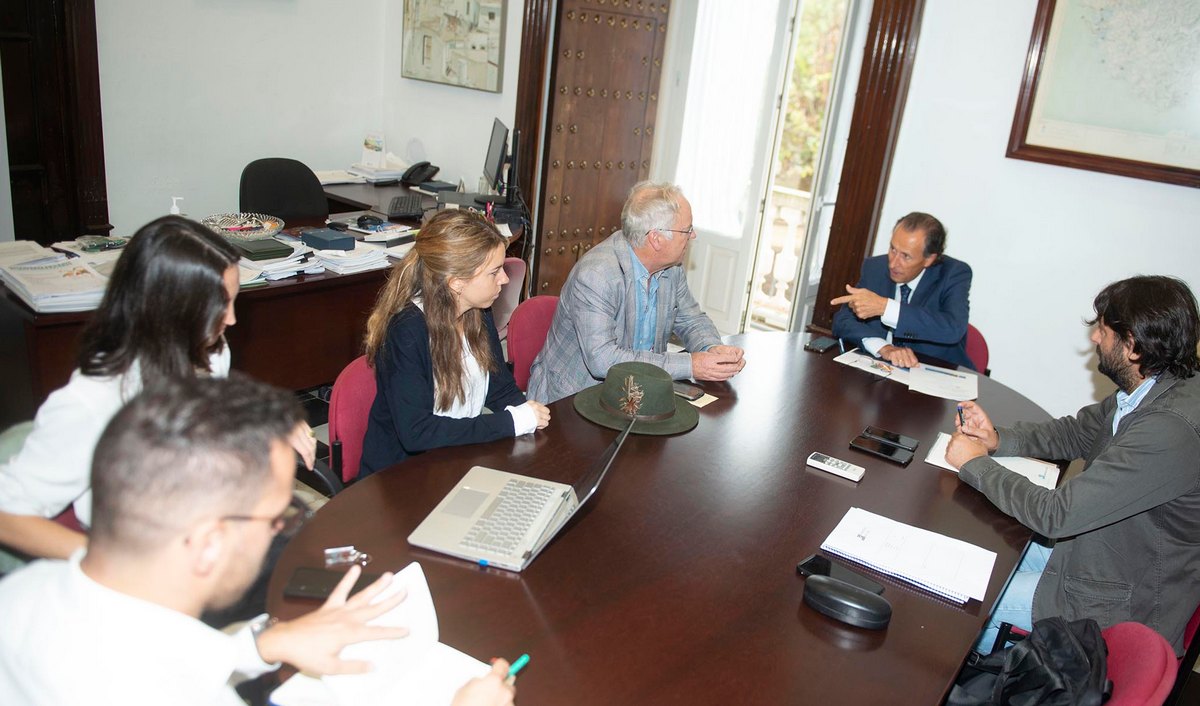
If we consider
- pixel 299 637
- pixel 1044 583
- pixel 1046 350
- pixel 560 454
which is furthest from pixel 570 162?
pixel 299 637

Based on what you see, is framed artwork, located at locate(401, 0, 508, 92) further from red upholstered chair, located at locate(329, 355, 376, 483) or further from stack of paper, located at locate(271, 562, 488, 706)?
stack of paper, located at locate(271, 562, 488, 706)

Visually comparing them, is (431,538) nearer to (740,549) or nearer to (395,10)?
(740,549)

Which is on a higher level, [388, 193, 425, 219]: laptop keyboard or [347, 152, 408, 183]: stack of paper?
[347, 152, 408, 183]: stack of paper

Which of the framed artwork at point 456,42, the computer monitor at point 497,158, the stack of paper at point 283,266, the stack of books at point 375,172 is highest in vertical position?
the framed artwork at point 456,42

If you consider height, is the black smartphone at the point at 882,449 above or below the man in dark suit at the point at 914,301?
below

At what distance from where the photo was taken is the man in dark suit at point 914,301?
10.2 feet

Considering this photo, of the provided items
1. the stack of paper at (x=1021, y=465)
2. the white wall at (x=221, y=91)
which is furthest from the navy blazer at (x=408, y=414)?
the white wall at (x=221, y=91)

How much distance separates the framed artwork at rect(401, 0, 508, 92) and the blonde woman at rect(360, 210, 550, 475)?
3.14m

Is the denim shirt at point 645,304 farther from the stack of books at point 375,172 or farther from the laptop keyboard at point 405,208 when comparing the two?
the stack of books at point 375,172

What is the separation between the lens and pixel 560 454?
1.97 m

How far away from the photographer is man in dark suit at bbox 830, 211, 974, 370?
310 cm

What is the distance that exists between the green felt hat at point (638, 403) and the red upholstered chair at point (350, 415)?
21.8 inches

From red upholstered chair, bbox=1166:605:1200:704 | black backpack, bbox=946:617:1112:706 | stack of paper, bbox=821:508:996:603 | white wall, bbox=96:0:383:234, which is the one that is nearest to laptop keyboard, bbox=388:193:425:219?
white wall, bbox=96:0:383:234

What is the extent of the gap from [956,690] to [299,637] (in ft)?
3.93
